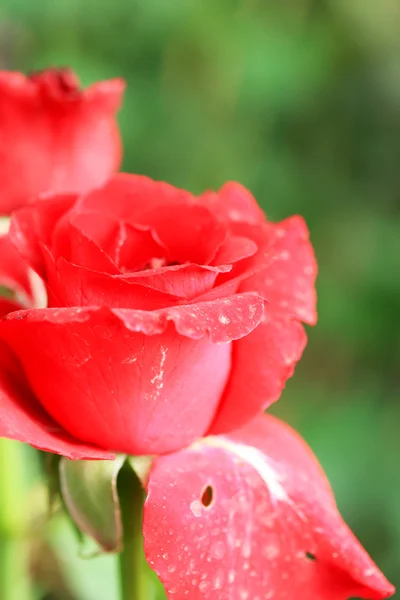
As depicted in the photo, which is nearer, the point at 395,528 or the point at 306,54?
the point at 395,528

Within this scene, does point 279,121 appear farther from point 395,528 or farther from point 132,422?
point 132,422

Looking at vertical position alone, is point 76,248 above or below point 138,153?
above

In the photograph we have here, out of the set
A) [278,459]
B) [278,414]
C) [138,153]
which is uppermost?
[278,459]

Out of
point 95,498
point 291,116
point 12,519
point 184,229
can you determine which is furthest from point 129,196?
point 291,116

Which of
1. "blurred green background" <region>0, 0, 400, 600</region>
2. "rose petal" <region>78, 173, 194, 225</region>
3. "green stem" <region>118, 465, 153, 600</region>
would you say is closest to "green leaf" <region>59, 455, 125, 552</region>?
"green stem" <region>118, 465, 153, 600</region>

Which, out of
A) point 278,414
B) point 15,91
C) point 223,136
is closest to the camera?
point 15,91

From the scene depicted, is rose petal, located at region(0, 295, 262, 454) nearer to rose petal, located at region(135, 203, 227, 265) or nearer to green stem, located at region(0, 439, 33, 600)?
rose petal, located at region(135, 203, 227, 265)

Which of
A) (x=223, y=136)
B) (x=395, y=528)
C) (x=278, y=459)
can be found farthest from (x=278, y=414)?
(x=278, y=459)
